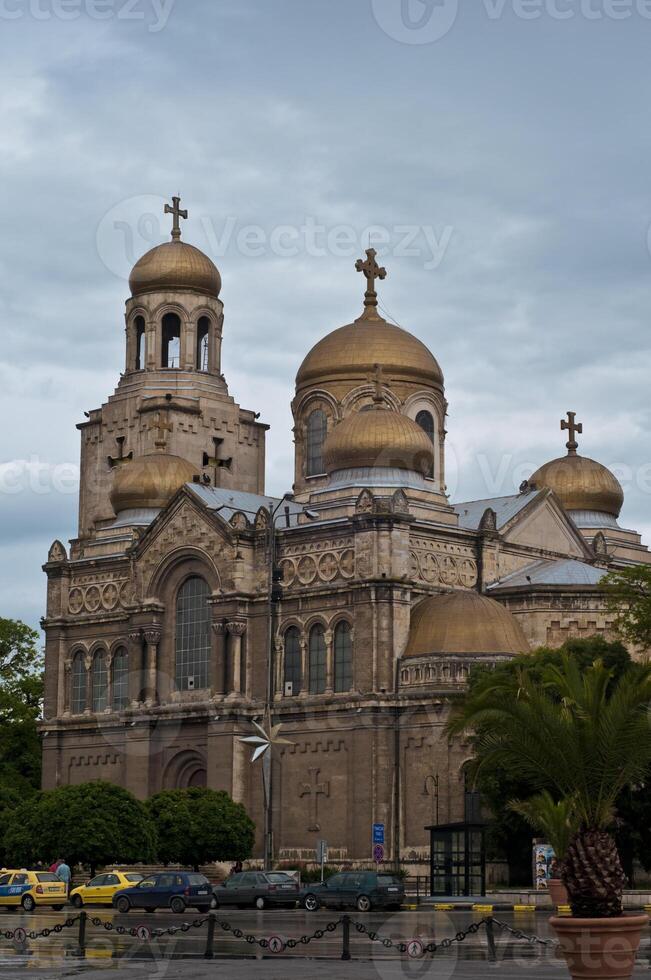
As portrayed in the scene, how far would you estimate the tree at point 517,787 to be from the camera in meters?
59.7

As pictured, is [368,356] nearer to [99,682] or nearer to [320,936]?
[99,682]

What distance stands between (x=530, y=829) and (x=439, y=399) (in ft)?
95.3

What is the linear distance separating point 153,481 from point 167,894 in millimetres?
34754

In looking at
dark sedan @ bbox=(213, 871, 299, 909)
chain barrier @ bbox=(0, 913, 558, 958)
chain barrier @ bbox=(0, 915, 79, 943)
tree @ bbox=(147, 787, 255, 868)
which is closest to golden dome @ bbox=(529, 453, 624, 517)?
tree @ bbox=(147, 787, 255, 868)

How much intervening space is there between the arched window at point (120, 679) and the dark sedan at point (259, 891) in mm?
27310

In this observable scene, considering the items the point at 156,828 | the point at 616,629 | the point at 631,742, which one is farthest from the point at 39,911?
the point at 631,742

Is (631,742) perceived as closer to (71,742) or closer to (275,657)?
(275,657)

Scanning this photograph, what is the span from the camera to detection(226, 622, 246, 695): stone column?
246ft

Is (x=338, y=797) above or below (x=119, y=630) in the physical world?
below

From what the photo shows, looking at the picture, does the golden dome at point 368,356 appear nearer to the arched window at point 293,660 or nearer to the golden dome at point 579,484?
the golden dome at point 579,484

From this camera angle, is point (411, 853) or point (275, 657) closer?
point (411, 853)

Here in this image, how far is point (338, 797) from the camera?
236 feet

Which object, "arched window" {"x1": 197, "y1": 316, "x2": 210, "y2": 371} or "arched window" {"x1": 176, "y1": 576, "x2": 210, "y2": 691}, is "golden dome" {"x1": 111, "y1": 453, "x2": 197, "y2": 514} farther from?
"arched window" {"x1": 197, "y1": 316, "x2": 210, "y2": 371}

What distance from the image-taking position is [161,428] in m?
85.5
